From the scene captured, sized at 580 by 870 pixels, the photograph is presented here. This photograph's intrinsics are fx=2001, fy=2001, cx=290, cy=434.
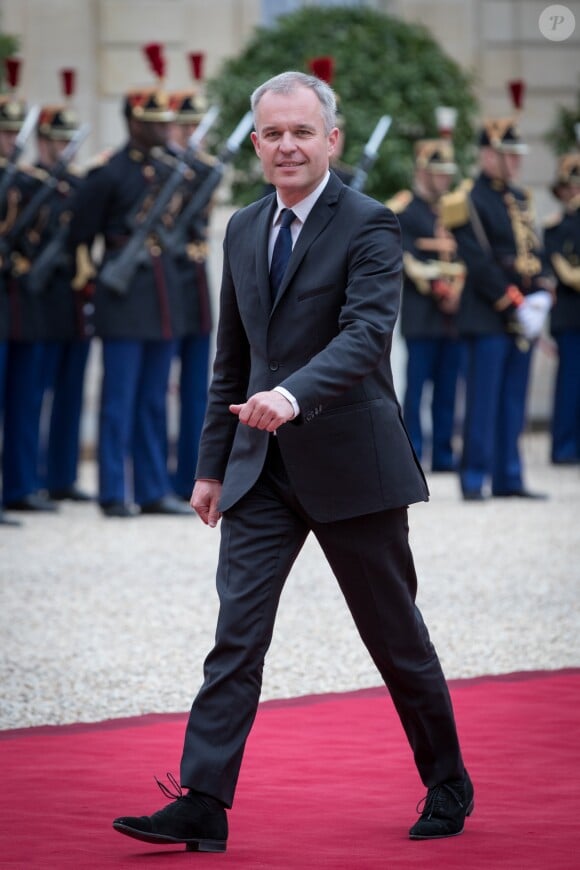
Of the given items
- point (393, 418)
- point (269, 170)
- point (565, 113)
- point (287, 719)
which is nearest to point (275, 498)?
point (393, 418)

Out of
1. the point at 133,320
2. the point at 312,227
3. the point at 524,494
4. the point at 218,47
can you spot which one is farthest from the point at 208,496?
the point at 218,47

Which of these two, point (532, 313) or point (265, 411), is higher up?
point (265, 411)

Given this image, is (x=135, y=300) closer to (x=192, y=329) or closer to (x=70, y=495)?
(x=192, y=329)

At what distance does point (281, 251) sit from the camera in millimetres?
4051

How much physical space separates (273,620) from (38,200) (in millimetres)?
7238

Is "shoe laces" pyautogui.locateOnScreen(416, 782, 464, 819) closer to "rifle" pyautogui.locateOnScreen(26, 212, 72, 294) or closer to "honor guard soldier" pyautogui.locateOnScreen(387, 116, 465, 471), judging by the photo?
"rifle" pyautogui.locateOnScreen(26, 212, 72, 294)

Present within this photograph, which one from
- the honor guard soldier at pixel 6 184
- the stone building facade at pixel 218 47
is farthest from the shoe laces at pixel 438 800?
the stone building facade at pixel 218 47

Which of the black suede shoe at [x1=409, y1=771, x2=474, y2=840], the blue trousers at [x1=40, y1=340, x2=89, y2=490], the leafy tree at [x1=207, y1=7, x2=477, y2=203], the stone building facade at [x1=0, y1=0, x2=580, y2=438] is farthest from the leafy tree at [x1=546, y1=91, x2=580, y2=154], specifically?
the black suede shoe at [x1=409, y1=771, x2=474, y2=840]

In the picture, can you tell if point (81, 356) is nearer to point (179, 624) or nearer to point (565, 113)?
point (179, 624)

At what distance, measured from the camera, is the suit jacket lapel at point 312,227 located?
13.0 ft

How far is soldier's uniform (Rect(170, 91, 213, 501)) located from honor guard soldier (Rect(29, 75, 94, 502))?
60cm

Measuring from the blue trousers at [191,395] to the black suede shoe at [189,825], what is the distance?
726 cm

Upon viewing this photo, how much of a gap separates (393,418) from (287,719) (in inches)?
65.7

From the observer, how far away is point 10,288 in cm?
1070
